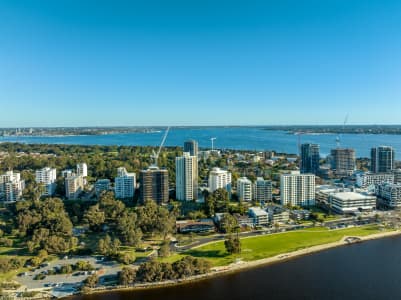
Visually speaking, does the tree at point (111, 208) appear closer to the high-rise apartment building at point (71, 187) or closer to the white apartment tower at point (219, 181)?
the high-rise apartment building at point (71, 187)

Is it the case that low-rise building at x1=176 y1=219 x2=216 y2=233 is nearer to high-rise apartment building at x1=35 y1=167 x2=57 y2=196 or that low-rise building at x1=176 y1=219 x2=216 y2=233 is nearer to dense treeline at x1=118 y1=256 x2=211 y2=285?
dense treeline at x1=118 y1=256 x2=211 y2=285

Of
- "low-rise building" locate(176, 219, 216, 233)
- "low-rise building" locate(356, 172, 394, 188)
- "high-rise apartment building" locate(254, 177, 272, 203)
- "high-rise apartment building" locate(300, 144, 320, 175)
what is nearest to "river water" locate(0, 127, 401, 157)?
"high-rise apartment building" locate(300, 144, 320, 175)

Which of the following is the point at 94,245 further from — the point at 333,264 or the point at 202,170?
the point at 202,170

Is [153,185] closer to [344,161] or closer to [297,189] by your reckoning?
[297,189]

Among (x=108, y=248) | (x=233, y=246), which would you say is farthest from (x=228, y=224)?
(x=108, y=248)

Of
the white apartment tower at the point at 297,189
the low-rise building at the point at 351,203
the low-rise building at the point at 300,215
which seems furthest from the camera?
the white apartment tower at the point at 297,189

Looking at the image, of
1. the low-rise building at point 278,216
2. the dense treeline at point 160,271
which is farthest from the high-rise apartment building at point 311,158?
the dense treeline at point 160,271

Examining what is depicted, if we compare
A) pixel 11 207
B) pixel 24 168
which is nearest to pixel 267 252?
pixel 11 207
